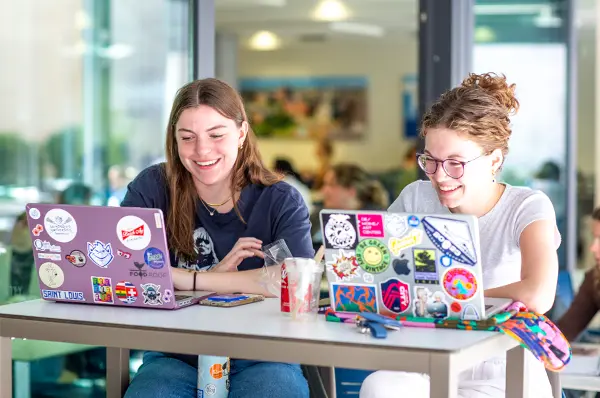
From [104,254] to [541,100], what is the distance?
4.01m

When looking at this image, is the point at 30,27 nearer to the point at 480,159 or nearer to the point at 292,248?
the point at 292,248

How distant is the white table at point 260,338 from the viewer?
1904mm

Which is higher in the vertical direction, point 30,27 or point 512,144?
point 30,27

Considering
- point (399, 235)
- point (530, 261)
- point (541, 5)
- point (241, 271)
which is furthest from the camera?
point (541, 5)

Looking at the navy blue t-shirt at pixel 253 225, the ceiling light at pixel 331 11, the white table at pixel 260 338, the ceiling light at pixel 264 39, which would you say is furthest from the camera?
the ceiling light at pixel 264 39

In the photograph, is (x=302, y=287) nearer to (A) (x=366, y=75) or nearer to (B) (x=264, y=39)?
(B) (x=264, y=39)

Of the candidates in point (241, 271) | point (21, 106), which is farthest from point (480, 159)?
point (21, 106)

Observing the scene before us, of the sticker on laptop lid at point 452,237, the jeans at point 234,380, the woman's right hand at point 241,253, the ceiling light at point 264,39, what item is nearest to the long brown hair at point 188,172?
the woman's right hand at point 241,253

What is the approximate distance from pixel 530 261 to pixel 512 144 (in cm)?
341

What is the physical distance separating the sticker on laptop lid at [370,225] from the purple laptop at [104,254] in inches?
18.0

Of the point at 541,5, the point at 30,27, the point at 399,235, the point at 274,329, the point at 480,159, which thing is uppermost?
the point at 541,5

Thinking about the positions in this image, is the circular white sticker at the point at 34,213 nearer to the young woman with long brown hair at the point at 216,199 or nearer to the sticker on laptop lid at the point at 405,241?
the young woman with long brown hair at the point at 216,199

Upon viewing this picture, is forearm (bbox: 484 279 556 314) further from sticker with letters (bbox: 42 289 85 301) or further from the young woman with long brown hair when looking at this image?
sticker with letters (bbox: 42 289 85 301)

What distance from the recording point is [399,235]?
6.75ft
